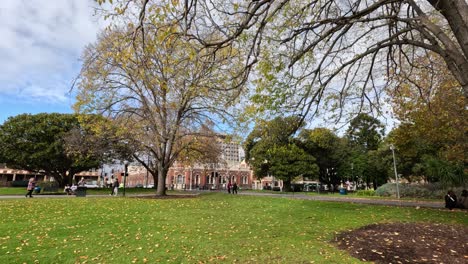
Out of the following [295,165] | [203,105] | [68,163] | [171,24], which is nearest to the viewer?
[171,24]

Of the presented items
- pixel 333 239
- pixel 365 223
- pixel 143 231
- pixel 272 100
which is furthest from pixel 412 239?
pixel 143 231

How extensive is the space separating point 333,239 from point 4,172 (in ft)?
296

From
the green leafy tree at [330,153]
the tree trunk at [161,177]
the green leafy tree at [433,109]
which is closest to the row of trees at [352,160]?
the green leafy tree at [330,153]

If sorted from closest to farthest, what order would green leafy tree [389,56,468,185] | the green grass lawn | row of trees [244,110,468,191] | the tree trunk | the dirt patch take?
the dirt patch → the green grass lawn → green leafy tree [389,56,468,185] → the tree trunk → row of trees [244,110,468,191]

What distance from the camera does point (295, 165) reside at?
49.2m

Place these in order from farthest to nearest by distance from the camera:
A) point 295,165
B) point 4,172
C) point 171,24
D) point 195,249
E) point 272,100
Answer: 1. point 4,172
2. point 295,165
3. point 272,100
4. point 195,249
5. point 171,24

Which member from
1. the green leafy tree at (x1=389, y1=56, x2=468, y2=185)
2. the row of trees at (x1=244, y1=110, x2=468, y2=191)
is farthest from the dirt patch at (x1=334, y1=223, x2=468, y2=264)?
the row of trees at (x1=244, y1=110, x2=468, y2=191)

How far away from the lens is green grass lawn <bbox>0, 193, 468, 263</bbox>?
6.79 m

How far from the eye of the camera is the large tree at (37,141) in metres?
37.3

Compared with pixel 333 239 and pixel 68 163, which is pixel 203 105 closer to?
pixel 333 239

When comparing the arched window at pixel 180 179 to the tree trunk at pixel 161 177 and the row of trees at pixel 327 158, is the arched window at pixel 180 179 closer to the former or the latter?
the row of trees at pixel 327 158

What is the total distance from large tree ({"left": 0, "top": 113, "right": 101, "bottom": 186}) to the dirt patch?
3582cm

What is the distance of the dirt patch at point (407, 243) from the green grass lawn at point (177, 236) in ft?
1.78

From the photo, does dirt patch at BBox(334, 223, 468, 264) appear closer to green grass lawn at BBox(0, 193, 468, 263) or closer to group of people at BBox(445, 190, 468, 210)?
green grass lawn at BBox(0, 193, 468, 263)
